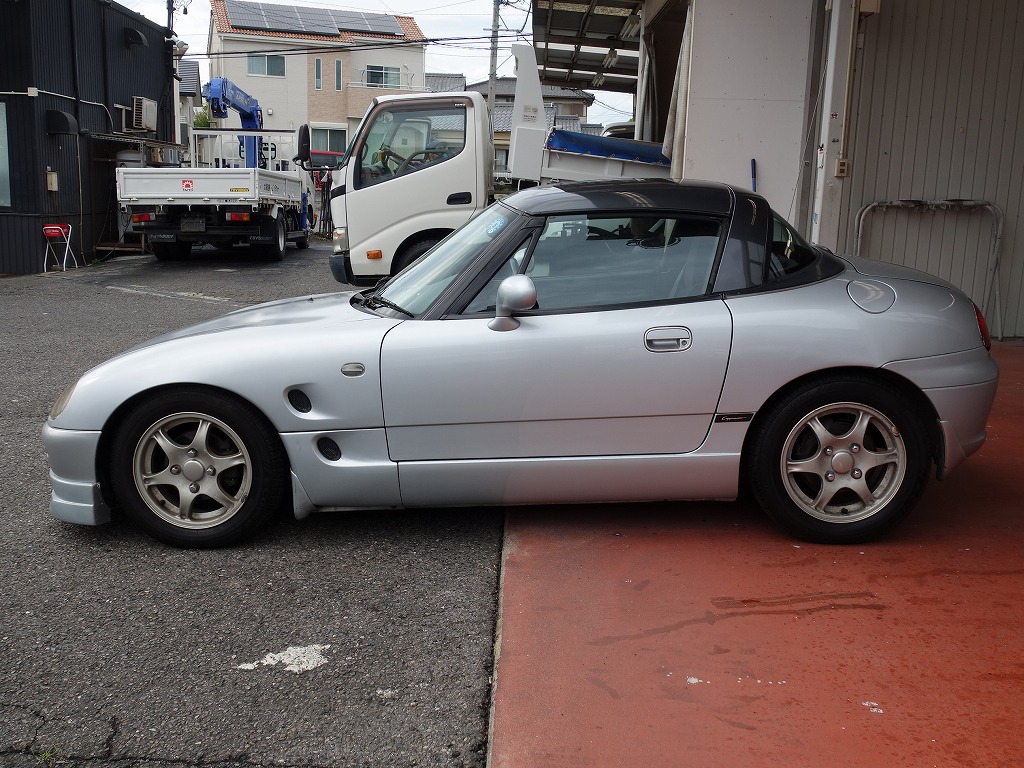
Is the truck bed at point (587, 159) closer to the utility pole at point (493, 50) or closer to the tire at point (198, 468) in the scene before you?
the tire at point (198, 468)

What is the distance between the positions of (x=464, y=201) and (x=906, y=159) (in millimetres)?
4258

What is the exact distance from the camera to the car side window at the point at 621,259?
13.1 ft

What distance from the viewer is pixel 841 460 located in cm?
389

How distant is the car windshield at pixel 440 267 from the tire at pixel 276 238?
1336 cm

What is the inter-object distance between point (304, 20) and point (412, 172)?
1523 inches

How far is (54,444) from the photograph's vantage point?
3.92 metres

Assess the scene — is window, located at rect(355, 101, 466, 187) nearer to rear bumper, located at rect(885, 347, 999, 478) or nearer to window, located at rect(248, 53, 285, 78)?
rear bumper, located at rect(885, 347, 999, 478)

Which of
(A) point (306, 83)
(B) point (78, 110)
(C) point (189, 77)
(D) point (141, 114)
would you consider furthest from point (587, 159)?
(C) point (189, 77)

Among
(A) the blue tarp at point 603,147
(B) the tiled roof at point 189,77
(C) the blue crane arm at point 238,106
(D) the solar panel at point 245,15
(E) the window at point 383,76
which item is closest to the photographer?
(A) the blue tarp at point 603,147

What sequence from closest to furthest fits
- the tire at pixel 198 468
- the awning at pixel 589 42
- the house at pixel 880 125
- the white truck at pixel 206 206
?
the tire at pixel 198 468 < the house at pixel 880 125 < the awning at pixel 589 42 < the white truck at pixel 206 206

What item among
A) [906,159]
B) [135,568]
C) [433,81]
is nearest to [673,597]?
[135,568]

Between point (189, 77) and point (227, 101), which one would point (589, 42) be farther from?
point (189, 77)

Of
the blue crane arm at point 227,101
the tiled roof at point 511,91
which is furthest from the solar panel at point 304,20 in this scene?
the blue crane arm at point 227,101

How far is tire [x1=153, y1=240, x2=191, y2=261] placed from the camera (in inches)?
699
